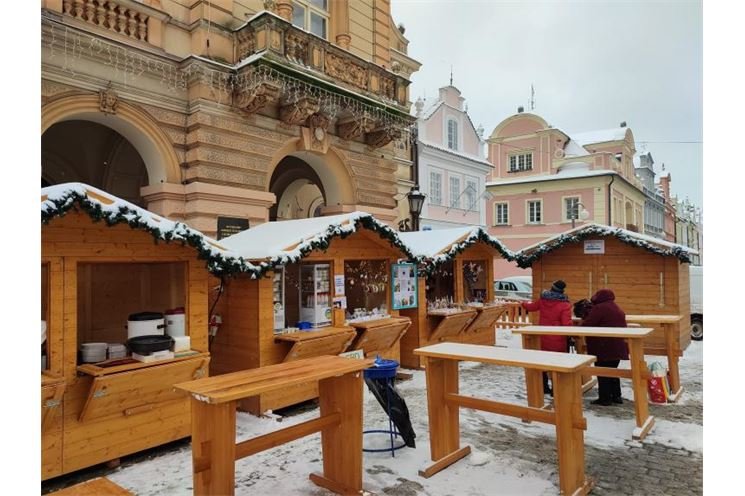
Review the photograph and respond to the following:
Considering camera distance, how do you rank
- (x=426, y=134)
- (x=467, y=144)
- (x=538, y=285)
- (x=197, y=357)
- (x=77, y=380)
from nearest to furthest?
(x=77, y=380) → (x=197, y=357) → (x=538, y=285) → (x=426, y=134) → (x=467, y=144)

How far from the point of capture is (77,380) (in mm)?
5023

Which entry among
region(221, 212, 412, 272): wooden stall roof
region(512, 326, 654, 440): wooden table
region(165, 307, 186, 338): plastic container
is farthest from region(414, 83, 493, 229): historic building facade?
region(165, 307, 186, 338): plastic container

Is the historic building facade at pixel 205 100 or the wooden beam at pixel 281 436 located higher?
the historic building facade at pixel 205 100

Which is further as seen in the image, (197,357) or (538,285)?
(538,285)

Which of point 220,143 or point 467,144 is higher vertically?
point 467,144

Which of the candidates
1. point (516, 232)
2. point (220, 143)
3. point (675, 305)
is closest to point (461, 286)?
point (675, 305)

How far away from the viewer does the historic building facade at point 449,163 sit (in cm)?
2075

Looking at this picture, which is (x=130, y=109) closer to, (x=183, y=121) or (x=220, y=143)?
(x=183, y=121)

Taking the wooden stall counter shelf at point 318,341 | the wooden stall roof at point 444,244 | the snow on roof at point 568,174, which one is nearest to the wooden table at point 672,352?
the wooden stall roof at point 444,244

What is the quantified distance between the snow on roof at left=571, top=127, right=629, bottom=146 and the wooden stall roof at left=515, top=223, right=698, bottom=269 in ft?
77.7

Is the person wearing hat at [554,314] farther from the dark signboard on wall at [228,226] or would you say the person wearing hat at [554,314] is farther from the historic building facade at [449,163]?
the historic building facade at [449,163]

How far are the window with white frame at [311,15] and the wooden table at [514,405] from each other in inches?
371

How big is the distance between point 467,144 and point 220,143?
15718mm

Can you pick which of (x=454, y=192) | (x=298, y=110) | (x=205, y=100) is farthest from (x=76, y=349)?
(x=454, y=192)
